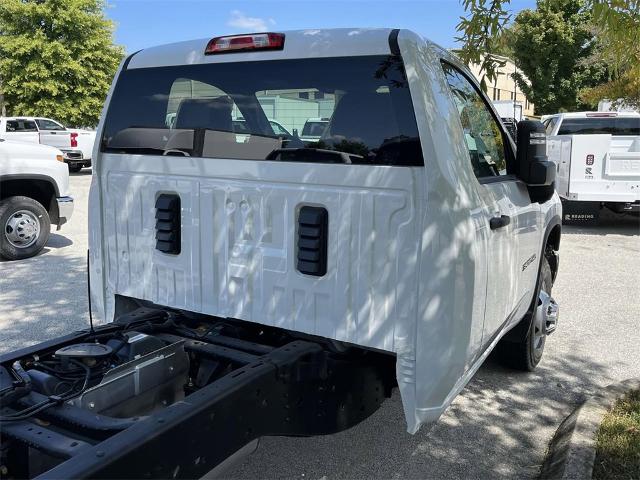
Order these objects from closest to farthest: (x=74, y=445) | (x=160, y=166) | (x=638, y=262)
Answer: (x=74, y=445) < (x=160, y=166) < (x=638, y=262)

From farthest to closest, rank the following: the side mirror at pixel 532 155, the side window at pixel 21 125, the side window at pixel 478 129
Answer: the side window at pixel 21 125
the side mirror at pixel 532 155
the side window at pixel 478 129

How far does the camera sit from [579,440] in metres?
3.44

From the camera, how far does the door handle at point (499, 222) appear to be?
115 inches

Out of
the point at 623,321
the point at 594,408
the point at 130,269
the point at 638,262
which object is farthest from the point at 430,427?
the point at 638,262

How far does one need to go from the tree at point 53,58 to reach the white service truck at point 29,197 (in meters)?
20.5

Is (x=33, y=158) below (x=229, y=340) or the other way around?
the other way around

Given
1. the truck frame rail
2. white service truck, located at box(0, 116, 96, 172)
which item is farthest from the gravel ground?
white service truck, located at box(0, 116, 96, 172)

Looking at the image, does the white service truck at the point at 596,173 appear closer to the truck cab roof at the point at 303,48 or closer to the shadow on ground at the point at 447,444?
the shadow on ground at the point at 447,444

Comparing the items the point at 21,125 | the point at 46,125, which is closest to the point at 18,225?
the point at 21,125

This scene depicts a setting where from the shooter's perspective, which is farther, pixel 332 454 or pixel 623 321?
pixel 623 321

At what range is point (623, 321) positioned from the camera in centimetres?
618

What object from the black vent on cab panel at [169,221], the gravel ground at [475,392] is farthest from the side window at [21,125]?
the black vent on cab panel at [169,221]

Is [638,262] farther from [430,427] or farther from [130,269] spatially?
[130,269]

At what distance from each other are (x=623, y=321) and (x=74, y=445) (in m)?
5.67
